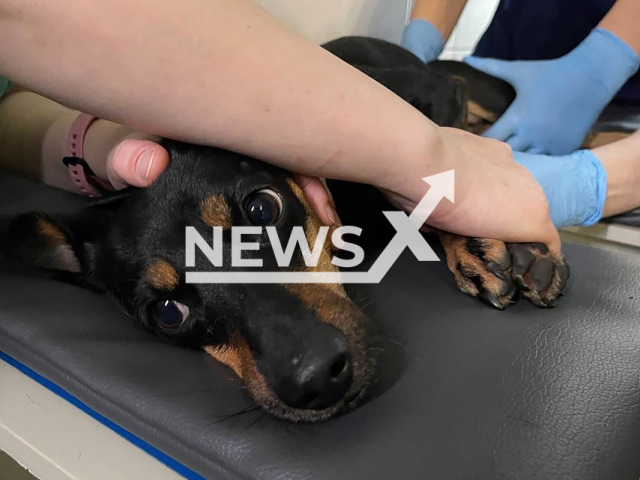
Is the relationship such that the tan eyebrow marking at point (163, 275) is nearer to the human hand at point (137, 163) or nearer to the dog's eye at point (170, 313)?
the dog's eye at point (170, 313)

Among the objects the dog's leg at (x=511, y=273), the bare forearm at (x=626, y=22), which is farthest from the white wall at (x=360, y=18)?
the dog's leg at (x=511, y=273)

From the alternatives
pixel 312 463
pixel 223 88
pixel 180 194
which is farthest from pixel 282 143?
pixel 312 463

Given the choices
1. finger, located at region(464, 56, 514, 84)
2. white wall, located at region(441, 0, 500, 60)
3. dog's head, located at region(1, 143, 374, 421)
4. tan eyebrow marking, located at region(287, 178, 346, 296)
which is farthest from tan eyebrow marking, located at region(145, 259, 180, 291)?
white wall, located at region(441, 0, 500, 60)

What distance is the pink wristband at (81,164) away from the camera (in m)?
1.42

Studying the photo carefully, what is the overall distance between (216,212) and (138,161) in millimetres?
158

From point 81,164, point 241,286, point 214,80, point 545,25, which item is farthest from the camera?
point 545,25

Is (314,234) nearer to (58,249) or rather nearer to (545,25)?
(58,249)

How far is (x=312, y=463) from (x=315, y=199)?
54cm

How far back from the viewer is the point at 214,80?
31.4 inches

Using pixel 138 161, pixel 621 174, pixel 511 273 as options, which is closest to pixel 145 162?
pixel 138 161

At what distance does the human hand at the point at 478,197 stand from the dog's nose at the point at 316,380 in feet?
1.07

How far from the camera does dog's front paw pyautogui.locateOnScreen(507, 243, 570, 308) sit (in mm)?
1075

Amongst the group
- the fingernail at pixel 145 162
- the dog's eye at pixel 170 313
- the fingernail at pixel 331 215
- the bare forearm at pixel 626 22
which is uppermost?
the bare forearm at pixel 626 22

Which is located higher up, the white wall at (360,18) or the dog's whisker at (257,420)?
the white wall at (360,18)
